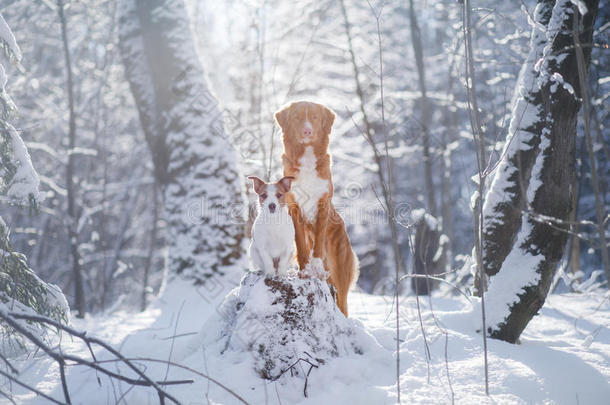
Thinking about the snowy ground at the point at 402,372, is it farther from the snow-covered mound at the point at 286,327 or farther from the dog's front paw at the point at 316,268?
the dog's front paw at the point at 316,268

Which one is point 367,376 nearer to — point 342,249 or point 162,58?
point 342,249

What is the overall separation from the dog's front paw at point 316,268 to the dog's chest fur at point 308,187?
33cm

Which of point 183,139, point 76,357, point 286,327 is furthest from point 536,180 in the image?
point 183,139

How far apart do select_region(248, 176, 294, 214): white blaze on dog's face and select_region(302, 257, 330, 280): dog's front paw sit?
0.60m

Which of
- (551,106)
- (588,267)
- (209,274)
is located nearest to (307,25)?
(209,274)

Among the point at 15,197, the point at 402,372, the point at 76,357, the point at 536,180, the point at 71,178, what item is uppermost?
the point at 71,178

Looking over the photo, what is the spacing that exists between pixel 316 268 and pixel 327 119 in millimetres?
1188

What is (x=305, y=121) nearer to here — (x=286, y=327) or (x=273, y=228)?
(x=273, y=228)

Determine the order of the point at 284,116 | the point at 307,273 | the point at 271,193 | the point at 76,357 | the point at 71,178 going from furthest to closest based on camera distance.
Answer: the point at 71,178 < the point at 284,116 < the point at 307,273 < the point at 271,193 < the point at 76,357

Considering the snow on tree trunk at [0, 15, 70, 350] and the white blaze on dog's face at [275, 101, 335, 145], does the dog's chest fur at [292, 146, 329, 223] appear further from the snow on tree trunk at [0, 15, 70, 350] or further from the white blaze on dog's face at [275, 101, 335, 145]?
the snow on tree trunk at [0, 15, 70, 350]

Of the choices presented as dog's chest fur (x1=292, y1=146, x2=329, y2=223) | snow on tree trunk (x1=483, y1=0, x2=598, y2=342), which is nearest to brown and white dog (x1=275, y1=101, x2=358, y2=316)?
dog's chest fur (x1=292, y1=146, x2=329, y2=223)

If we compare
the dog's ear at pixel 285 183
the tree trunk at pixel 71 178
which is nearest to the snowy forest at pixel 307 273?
the dog's ear at pixel 285 183

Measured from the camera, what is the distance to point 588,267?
10.4 m

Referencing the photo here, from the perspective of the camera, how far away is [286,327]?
2.96 m
